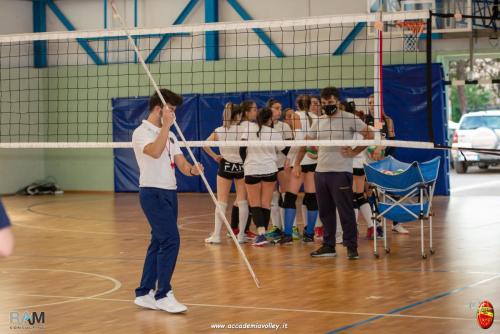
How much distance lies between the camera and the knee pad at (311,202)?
11961mm

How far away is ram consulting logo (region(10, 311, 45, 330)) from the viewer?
23.5 ft

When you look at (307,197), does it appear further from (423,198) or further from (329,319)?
(329,319)

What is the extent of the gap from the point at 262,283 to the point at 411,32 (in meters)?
10.4

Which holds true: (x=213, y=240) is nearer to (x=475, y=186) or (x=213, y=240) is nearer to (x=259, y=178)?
(x=259, y=178)

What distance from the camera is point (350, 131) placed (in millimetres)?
10250

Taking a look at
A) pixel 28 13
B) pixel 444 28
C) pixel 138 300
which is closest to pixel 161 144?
pixel 138 300

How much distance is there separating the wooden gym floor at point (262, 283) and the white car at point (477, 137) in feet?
42.1

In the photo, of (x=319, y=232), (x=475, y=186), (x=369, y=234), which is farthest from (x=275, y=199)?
(x=475, y=186)

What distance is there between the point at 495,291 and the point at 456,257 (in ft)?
7.25

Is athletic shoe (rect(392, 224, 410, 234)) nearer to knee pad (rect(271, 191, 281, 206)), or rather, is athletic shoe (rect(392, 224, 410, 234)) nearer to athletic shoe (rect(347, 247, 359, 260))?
knee pad (rect(271, 191, 281, 206))

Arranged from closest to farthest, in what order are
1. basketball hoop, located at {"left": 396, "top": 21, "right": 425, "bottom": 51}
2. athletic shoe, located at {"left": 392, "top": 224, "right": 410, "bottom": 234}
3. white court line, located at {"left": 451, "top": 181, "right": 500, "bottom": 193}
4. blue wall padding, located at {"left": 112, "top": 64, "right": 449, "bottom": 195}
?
athletic shoe, located at {"left": 392, "top": 224, "right": 410, "bottom": 234}, basketball hoop, located at {"left": 396, "top": 21, "right": 425, "bottom": 51}, blue wall padding, located at {"left": 112, "top": 64, "right": 449, "bottom": 195}, white court line, located at {"left": 451, "top": 181, "right": 500, "bottom": 193}

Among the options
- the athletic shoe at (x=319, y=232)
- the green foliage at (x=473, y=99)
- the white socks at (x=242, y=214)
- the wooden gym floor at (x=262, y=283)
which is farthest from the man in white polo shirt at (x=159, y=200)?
the green foliage at (x=473, y=99)

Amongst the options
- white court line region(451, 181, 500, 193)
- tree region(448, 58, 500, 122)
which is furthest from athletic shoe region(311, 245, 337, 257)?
tree region(448, 58, 500, 122)

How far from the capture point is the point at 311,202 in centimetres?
1200
